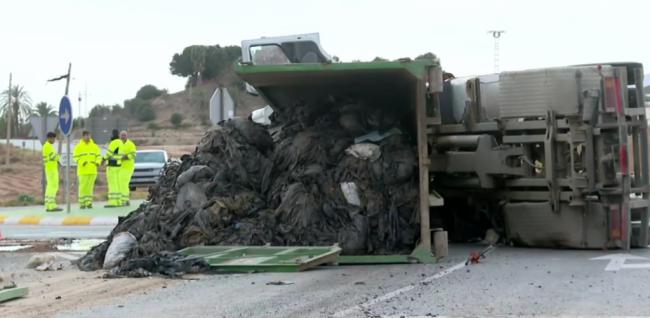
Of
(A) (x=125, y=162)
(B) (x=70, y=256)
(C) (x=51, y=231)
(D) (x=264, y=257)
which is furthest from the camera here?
(A) (x=125, y=162)

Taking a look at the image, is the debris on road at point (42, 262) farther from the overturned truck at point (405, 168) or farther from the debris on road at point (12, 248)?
the debris on road at point (12, 248)

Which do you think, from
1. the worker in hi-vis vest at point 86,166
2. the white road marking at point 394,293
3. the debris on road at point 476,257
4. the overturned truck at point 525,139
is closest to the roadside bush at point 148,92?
the worker in hi-vis vest at point 86,166

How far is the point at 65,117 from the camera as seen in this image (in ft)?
58.5

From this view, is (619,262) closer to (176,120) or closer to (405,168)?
(405,168)

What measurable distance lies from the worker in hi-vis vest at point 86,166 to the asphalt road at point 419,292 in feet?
40.1

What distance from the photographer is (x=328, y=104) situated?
10.7 meters

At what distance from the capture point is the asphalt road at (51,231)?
45.7 feet

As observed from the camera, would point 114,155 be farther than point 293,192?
Yes

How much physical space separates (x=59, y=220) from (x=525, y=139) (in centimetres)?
1119

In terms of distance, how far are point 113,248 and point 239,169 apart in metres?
1.89

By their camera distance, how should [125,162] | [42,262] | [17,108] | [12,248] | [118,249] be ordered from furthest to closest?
[17,108]
[125,162]
[12,248]
[42,262]
[118,249]

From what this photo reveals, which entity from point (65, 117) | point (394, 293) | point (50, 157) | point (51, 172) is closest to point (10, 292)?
point (394, 293)

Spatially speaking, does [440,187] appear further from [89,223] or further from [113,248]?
[89,223]

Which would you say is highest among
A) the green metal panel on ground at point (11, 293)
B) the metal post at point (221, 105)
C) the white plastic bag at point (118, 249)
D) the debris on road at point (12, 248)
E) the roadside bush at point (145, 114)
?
the roadside bush at point (145, 114)
